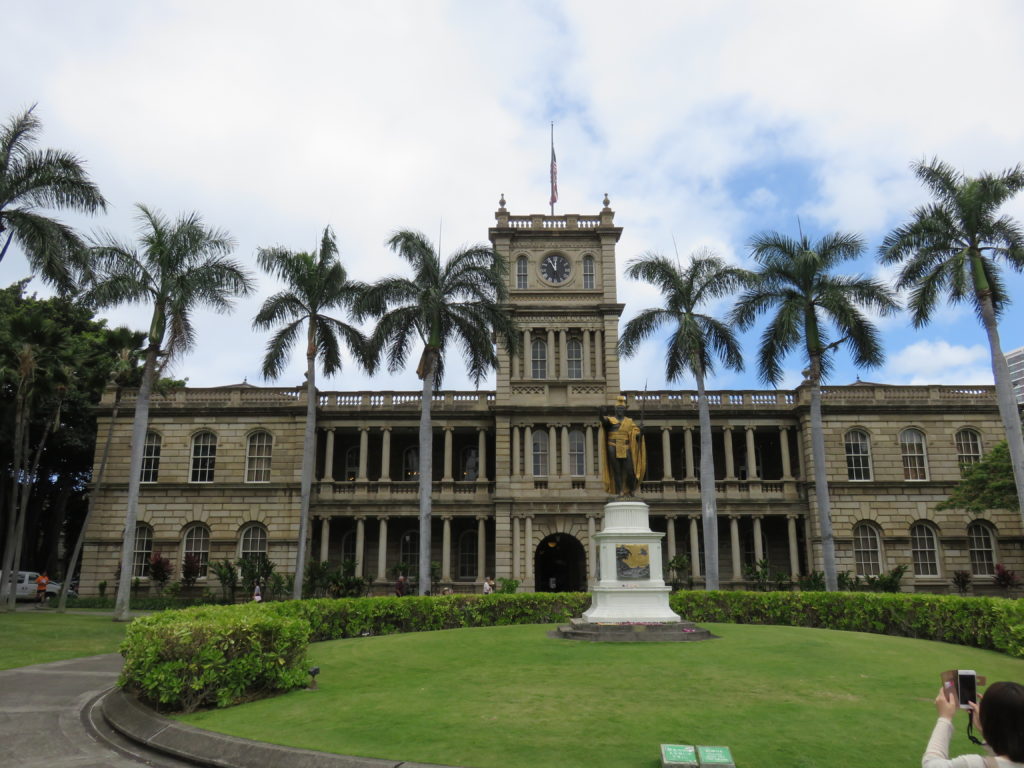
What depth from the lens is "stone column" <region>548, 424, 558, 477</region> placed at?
3406 centimetres

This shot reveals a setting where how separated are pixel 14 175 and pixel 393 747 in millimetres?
19574

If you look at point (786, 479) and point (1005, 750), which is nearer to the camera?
point (1005, 750)

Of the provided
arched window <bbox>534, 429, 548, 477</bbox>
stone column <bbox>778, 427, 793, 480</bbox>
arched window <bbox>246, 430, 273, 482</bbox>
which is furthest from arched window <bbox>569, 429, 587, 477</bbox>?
arched window <bbox>246, 430, 273, 482</bbox>

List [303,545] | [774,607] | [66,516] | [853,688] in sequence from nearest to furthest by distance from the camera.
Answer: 1. [853,688]
2. [774,607]
3. [303,545]
4. [66,516]

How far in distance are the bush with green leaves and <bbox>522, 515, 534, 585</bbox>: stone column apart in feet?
75.2

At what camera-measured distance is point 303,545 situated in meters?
27.0

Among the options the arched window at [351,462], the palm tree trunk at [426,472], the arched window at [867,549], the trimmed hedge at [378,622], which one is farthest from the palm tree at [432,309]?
the arched window at [867,549]

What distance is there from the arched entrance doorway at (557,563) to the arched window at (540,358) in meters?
7.56

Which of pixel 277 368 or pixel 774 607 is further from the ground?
pixel 277 368

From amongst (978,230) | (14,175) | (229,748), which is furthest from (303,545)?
(978,230)

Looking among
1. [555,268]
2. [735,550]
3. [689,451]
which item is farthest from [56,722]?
[555,268]

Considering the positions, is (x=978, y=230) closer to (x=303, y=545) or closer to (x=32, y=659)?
(x=303, y=545)

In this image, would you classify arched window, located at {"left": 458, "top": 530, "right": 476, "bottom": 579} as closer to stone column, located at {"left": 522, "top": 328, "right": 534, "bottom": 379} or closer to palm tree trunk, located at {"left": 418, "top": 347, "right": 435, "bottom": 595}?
stone column, located at {"left": 522, "top": 328, "right": 534, "bottom": 379}

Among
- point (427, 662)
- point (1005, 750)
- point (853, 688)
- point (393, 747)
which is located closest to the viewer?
point (1005, 750)
